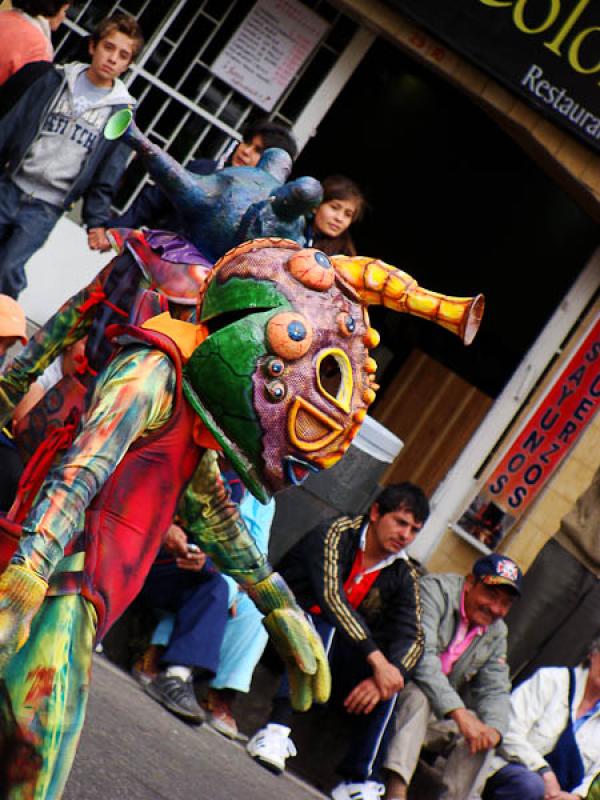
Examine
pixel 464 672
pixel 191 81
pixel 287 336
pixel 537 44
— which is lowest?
pixel 464 672

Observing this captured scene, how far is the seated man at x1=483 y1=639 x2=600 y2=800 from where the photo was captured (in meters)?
6.09

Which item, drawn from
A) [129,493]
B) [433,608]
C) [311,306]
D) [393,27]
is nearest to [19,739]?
[129,493]

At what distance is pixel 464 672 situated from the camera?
6.08 metres

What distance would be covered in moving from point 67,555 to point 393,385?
9.38 meters

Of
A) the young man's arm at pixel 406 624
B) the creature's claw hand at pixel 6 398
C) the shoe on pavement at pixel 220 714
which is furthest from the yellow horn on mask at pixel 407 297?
the young man's arm at pixel 406 624

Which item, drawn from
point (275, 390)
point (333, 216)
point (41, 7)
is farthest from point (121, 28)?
point (275, 390)

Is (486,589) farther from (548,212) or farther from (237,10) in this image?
(548,212)

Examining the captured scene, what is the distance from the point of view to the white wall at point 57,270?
7523 mm

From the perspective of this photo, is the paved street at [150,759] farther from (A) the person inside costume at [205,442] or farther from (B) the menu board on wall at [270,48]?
(B) the menu board on wall at [270,48]

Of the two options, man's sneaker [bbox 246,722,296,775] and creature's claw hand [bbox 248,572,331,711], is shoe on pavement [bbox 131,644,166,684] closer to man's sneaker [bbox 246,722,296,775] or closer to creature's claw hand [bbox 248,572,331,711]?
man's sneaker [bbox 246,722,296,775]

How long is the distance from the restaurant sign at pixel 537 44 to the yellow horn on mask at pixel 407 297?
14.7ft

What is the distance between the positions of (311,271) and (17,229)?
11.0ft

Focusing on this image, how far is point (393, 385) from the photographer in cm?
1230

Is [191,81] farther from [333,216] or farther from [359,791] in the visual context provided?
[359,791]
